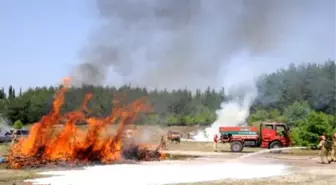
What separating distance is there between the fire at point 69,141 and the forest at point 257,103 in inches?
83.0

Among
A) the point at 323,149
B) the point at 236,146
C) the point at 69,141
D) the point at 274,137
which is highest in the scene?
the point at 69,141

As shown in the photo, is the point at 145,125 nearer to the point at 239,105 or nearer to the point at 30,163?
the point at 30,163

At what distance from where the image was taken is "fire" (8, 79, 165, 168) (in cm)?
3034

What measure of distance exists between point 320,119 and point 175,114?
131 ft

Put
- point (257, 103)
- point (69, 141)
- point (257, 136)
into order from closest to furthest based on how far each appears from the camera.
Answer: point (69, 141) → point (257, 136) → point (257, 103)

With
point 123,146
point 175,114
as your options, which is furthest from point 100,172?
point 175,114

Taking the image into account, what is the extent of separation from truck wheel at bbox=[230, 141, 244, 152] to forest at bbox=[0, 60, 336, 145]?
6112mm

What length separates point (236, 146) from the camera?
155ft

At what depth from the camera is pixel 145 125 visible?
43094mm

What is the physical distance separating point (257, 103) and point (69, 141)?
1901 inches

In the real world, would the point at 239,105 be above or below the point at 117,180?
above

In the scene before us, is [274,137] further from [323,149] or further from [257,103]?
[257,103]

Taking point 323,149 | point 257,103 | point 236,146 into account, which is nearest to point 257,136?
point 236,146

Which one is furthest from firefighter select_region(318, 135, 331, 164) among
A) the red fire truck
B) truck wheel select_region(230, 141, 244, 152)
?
truck wheel select_region(230, 141, 244, 152)
